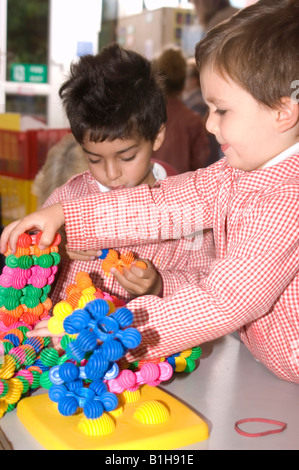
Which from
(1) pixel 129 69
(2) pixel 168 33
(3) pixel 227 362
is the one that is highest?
(2) pixel 168 33

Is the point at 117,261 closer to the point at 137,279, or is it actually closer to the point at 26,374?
the point at 137,279

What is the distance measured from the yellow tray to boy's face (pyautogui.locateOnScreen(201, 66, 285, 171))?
0.30m

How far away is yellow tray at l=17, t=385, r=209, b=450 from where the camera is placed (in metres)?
0.53

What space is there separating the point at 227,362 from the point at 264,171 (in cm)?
27

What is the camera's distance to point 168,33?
2.81m

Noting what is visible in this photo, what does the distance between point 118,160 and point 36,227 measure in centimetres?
25

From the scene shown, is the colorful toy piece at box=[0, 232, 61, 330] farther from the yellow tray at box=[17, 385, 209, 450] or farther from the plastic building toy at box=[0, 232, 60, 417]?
the yellow tray at box=[17, 385, 209, 450]

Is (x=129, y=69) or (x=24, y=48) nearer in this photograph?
(x=129, y=69)

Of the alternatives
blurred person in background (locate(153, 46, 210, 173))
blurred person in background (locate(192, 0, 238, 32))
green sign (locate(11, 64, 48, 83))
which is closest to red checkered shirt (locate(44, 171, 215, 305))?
blurred person in background (locate(153, 46, 210, 173))

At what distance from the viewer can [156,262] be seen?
93cm

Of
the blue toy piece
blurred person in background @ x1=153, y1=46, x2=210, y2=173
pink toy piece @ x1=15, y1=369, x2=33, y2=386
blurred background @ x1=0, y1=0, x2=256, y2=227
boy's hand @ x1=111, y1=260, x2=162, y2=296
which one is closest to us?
the blue toy piece

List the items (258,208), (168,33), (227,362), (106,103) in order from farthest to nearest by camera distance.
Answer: (168,33) < (106,103) < (227,362) < (258,208)
